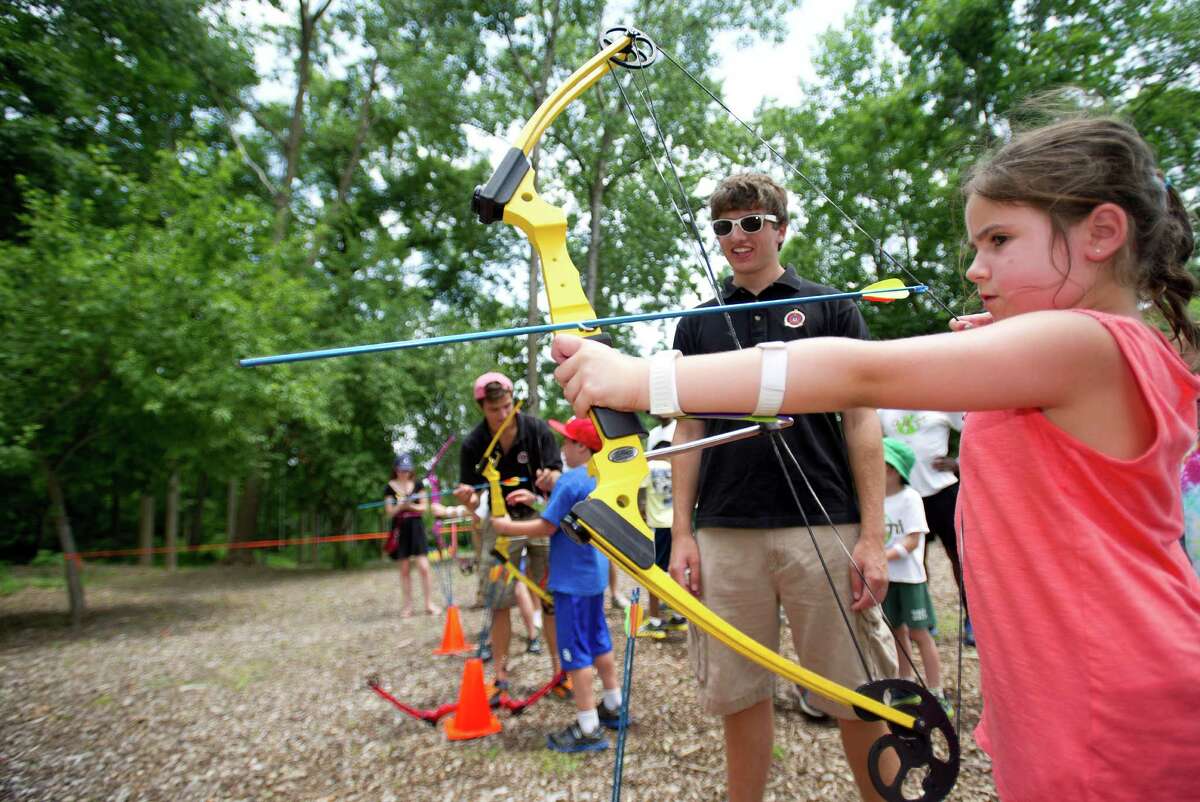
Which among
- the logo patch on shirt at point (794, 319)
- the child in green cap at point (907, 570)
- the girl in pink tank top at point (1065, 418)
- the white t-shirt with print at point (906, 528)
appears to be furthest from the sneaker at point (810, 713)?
the girl in pink tank top at point (1065, 418)

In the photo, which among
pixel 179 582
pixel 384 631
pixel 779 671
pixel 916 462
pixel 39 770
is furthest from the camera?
pixel 179 582

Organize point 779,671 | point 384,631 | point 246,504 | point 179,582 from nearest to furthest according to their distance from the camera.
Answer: point 779,671 → point 384,631 → point 179,582 → point 246,504

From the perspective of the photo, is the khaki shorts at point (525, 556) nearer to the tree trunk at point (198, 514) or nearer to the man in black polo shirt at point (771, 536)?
the man in black polo shirt at point (771, 536)

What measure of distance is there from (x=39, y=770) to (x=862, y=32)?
658 inches

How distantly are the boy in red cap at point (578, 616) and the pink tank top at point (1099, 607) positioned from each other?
2622 millimetres

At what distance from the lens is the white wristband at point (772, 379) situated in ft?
3.18

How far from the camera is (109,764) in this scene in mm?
3693

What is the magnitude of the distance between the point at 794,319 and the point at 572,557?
2310mm

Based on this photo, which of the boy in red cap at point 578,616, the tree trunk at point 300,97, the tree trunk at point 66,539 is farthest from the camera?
the tree trunk at point 300,97

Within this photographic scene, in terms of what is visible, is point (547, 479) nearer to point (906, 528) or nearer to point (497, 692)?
point (497, 692)

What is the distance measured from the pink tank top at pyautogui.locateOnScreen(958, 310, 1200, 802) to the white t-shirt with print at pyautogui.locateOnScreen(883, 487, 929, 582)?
2.88 metres

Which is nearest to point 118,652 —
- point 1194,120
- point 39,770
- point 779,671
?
point 39,770

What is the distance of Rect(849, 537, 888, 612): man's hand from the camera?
1.98m

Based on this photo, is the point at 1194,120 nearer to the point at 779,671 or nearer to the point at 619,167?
the point at 619,167
